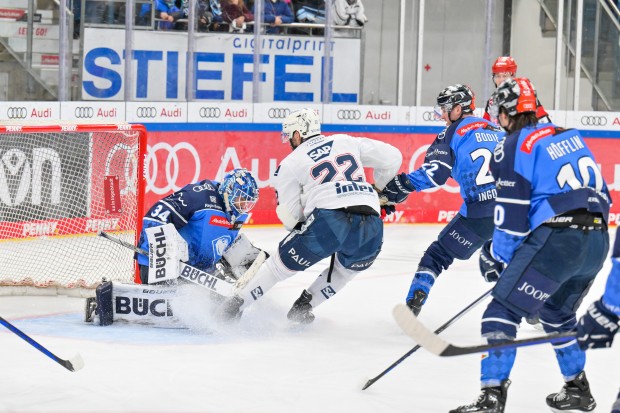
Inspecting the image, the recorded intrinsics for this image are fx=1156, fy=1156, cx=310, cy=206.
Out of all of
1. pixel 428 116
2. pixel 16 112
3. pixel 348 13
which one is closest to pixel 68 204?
pixel 16 112

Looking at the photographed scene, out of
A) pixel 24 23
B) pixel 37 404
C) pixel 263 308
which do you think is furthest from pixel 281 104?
pixel 37 404

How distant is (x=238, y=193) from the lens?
545 cm

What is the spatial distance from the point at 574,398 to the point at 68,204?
13.1 ft

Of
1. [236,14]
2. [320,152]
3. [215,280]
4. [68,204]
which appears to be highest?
[236,14]

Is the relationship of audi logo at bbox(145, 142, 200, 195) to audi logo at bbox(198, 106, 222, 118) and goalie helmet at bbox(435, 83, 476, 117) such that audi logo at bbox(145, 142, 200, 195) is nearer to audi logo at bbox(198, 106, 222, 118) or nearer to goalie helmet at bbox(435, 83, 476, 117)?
audi logo at bbox(198, 106, 222, 118)

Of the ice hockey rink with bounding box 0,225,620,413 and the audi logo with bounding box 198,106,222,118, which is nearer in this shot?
the ice hockey rink with bounding box 0,225,620,413

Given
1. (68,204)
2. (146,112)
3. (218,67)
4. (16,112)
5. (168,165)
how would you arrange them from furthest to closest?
(218,67), (168,165), (146,112), (16,112), (68,204)

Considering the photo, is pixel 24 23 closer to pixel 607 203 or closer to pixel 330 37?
pixel 330 37

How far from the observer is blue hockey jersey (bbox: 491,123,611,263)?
147 inches

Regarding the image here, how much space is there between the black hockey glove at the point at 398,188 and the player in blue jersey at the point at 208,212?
2.23 ft

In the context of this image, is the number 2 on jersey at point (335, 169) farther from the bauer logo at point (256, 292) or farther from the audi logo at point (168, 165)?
the audi logo at point (168, 165)

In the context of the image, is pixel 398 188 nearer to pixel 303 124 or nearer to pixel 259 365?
pixel 303 124

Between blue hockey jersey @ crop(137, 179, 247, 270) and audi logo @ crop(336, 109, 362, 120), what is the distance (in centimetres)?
416

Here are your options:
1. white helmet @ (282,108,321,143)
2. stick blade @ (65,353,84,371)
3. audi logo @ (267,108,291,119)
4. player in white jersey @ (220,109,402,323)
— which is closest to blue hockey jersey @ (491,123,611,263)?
player in white jersey @ (220,109,402,323)
